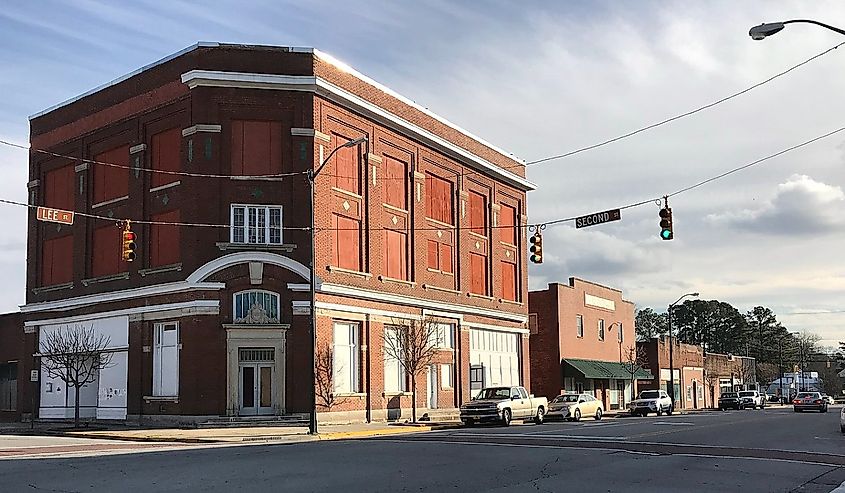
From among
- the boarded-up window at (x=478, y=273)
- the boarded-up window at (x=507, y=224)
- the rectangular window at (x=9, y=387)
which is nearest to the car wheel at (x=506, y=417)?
the boarded-up window at (x=478, y=273)

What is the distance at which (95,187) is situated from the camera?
145 ft

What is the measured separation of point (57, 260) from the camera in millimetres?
46250

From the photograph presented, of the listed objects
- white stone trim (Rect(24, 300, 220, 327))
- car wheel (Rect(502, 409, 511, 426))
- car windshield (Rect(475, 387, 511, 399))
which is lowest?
car wheel (Rect(502, 409, 511, 426))

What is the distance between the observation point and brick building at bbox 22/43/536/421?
38125 mm

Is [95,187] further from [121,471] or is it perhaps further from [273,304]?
[121,471]

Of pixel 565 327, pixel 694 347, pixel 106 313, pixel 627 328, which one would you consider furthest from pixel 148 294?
pixel 694 347

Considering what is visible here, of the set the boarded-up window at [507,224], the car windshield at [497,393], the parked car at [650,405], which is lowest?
the parked car at [650,405]

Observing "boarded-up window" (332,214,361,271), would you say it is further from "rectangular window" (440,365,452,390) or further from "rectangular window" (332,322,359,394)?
"rectangular window" (440,365,452,390)

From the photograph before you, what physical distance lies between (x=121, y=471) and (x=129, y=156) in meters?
26.5

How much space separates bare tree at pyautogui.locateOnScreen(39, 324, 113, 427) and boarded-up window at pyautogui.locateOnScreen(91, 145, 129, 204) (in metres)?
6.32

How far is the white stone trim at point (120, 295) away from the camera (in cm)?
3788

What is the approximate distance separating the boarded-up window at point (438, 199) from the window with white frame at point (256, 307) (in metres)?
13.4

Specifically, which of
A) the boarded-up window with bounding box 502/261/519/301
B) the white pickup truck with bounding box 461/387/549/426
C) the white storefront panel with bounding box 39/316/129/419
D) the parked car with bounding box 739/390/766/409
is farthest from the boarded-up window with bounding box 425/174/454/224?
the parked car with bounding box 739/390/766/409

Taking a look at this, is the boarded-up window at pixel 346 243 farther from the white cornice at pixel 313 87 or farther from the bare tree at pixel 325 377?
the white cornice at pixel 313 87
